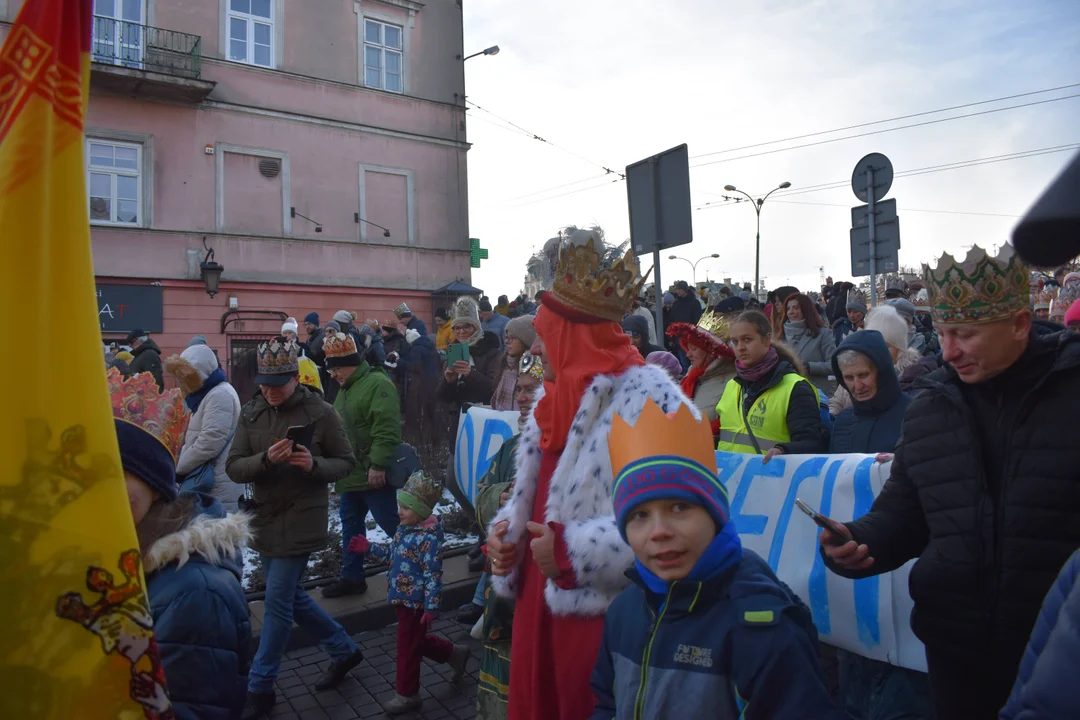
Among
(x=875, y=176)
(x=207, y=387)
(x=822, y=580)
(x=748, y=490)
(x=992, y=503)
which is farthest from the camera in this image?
(x=875, y=176)

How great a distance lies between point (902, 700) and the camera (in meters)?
3.25

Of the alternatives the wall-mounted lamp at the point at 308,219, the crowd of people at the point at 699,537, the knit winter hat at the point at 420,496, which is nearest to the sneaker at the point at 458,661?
the knit winter hat at the point at 420,496

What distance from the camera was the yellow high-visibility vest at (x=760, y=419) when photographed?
431cm

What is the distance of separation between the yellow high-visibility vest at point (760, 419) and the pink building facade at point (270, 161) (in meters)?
16.2

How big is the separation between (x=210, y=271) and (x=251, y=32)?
21.0 feet

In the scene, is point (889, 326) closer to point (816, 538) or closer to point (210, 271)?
point (816, 538)

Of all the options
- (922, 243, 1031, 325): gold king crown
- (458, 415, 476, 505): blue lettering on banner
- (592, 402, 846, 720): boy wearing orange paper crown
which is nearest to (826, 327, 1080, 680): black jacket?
(922, 243, 1031, 325): gold king crown

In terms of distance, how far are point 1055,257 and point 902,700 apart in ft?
9.73

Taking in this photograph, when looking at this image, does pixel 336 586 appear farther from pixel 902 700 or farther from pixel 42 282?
pixel 42 282

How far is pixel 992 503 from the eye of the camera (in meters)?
2.15

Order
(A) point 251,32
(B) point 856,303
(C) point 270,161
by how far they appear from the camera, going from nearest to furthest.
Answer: (B) point 856,303 → (A) point 251,32 → (C) point 270,161

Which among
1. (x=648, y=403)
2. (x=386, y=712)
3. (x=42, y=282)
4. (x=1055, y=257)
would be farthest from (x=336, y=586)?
(x=1055, y=257)

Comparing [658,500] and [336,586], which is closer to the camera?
[658,500]

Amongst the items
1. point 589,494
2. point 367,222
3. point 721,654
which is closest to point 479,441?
point 589,494
